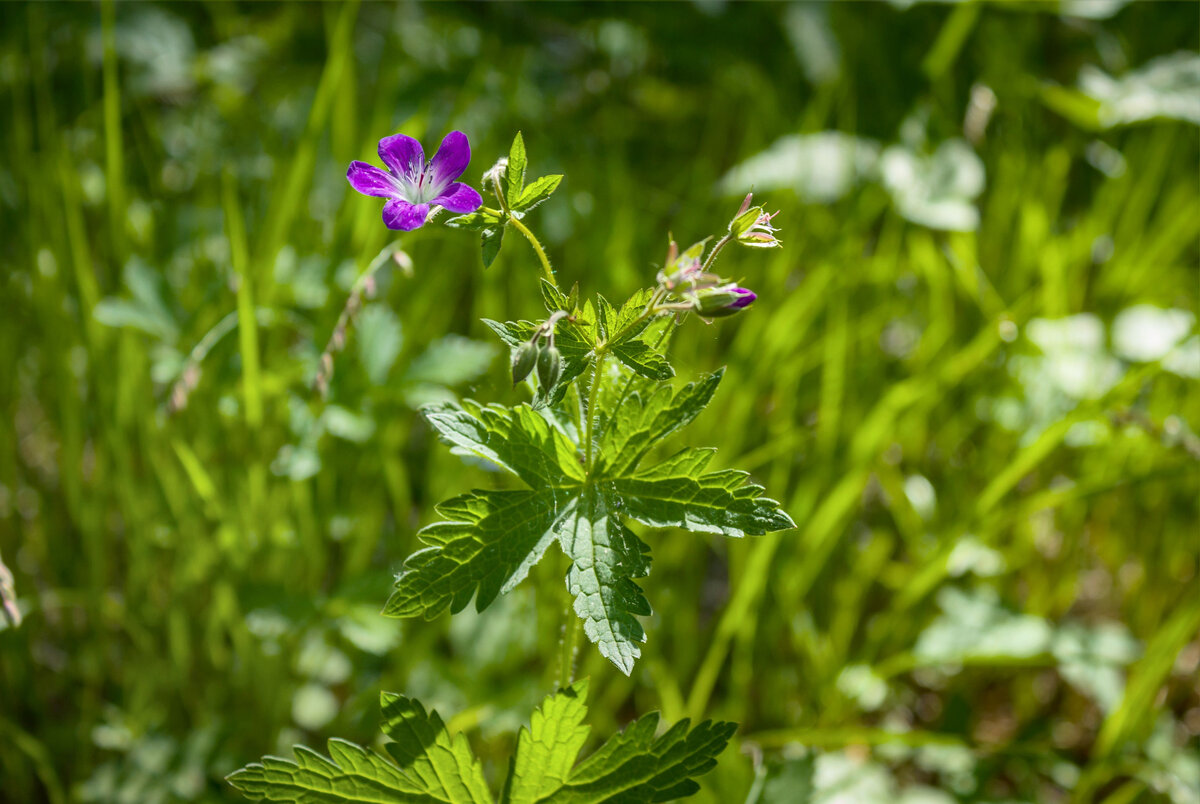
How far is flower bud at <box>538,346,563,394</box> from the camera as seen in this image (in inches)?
27.3

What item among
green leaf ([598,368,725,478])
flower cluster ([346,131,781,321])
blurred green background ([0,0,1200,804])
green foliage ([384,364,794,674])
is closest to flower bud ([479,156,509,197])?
flower cluster ([346,131,781,321])

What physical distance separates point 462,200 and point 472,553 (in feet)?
1.01

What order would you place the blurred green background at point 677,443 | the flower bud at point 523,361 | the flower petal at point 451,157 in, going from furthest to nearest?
the blurred green background at point 677,443 < the flower petal at point 451,157 < the flower bud at point 523,361

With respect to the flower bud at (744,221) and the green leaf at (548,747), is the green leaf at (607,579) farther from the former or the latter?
the flower bud at (744,221)

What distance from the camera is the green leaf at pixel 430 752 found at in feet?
2.52

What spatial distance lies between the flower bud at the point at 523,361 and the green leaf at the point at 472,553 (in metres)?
0.14

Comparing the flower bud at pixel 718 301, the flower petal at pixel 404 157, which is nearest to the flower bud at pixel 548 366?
the flower bud at pixel 718 301

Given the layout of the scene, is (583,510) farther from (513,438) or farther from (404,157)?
(404,157)

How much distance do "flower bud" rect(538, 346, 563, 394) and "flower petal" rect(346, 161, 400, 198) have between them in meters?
0.21

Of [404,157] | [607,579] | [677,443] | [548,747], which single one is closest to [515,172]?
Answer: [404,157]

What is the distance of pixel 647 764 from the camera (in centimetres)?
79

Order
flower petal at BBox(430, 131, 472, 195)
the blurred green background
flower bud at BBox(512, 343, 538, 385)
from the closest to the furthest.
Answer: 1. flower bud at BBox(512, 343, 538, 385)
2. flower petal at BBox(430, 131, 472, 195)
3. the blurred green background

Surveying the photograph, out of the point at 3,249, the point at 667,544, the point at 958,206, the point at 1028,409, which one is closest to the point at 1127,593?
the point at 1028,409

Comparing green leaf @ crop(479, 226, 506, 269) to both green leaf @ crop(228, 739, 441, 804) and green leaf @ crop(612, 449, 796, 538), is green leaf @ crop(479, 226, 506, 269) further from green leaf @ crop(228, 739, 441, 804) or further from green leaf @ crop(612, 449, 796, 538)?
green leaf @ crop(228, 739, 441, 804)
